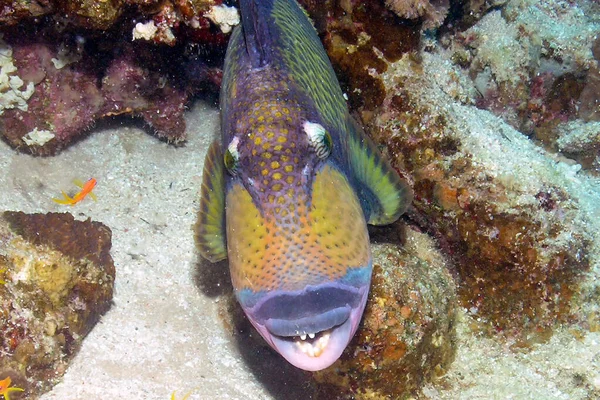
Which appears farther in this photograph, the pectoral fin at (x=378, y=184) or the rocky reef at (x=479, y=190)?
the rocky reef at (x=479, y=190)

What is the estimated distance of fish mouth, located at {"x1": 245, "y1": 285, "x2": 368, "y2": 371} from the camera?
7.35ft

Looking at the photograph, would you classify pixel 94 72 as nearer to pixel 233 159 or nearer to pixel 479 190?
pixel 233 159

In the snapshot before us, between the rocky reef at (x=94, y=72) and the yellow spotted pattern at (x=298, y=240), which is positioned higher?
the yellow spotted pattern at (x=298, y=240)

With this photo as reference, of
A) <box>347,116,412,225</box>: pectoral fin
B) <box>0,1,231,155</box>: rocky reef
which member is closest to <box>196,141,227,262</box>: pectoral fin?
<box>347,116,412,225</box>: pectoral fin

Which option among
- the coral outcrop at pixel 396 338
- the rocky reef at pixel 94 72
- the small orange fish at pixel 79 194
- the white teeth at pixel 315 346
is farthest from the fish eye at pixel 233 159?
the small orange fish at pixel 79 194

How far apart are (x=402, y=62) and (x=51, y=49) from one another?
139 inches

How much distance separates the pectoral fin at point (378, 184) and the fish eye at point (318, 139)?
2.00ft

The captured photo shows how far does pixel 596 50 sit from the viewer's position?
18.8 ft

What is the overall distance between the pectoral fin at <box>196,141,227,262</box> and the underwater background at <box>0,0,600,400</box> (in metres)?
1.24

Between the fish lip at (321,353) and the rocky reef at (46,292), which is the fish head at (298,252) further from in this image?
the rocky reef at (46,292)

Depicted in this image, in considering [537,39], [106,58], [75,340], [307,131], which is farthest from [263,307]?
[537,39]

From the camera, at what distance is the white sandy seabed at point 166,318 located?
12.4 feet

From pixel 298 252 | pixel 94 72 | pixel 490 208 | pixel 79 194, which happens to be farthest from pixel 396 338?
pixel 94 72

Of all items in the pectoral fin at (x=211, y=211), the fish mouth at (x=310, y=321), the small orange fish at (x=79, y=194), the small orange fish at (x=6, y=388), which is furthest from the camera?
the small orange fish at (x=79, y=194)
